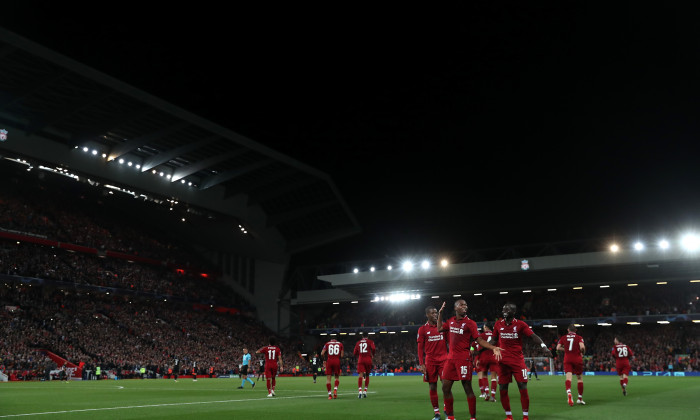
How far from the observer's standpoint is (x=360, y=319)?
262 ft

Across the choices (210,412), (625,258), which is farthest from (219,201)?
(210,412)

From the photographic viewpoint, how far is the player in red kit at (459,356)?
1150 centimetres

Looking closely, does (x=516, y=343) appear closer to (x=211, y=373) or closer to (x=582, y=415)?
(x=582, y=415)

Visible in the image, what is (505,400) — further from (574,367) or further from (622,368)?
(622,368)

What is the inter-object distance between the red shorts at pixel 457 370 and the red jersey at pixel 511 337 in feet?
2.65

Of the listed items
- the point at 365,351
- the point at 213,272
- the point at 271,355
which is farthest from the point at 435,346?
the point at 213,272

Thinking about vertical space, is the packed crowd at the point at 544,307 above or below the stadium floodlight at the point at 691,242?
below

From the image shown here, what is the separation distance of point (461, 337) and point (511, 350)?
1.06 metres

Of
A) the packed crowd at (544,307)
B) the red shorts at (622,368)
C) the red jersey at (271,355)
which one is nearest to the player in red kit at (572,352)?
the red shorts at (622,368)

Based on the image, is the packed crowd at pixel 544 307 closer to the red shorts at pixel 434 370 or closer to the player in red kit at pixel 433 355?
the player in red kit at pixel 433 355

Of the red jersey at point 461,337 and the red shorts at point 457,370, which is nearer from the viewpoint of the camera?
the red shorts at point 457,370

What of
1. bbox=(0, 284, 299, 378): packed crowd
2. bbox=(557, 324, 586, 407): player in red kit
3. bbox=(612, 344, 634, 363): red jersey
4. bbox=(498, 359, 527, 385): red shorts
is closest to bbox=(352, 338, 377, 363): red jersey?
bbox=(557, 324, 586, 407): player in red kit

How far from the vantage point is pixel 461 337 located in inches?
466

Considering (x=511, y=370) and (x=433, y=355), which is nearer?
(x=511, y=370)
